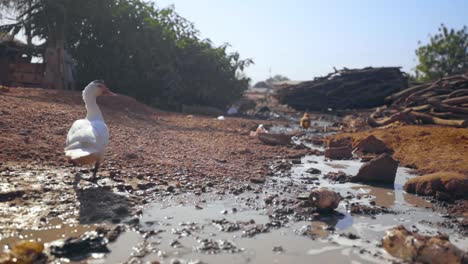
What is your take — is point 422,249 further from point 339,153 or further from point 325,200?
point 339,153

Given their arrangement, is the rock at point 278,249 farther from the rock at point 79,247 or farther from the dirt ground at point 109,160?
the dirt ground at point 109,160

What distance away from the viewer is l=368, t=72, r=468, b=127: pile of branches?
522 inches

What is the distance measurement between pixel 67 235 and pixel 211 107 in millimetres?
15264

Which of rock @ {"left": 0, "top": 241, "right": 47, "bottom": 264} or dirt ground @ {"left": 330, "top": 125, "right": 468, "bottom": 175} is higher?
dirt ground @ {"left": 330, "top": 125, "right": 468, "bottom": 175}

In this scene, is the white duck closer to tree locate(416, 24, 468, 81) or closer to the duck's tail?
the duck's tail

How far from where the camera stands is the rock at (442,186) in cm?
581

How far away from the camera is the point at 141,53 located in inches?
710

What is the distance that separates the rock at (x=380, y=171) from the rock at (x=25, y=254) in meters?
4.71

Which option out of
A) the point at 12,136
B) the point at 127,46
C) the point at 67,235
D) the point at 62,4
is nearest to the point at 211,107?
the point at 127,46

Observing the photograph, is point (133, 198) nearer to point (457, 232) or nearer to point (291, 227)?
point (291, 227)

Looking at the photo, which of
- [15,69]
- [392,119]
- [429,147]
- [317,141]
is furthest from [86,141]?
[15,69]

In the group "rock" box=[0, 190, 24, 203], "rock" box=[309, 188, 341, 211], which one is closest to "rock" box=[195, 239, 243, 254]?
"rock" box=[309, 188, 341, 211]

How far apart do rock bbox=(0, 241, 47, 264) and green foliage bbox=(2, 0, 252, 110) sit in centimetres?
1447

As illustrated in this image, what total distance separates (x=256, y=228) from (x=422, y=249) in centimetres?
152
